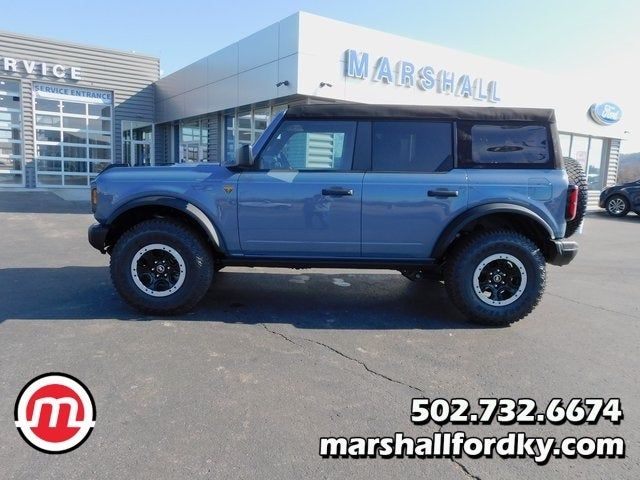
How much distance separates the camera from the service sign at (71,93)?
58.2ft

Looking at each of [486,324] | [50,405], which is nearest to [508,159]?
[486,324]

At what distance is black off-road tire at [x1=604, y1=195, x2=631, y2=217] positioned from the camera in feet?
54.5

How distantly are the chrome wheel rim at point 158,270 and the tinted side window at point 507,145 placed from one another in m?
2.94

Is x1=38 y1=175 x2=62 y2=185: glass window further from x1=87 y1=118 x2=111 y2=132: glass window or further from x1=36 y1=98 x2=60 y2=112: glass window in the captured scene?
x1=36 y1=98 x2=60 y2=112: glass window

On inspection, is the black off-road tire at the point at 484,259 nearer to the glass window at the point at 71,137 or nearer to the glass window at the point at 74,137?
the glass window at the point at 71,137

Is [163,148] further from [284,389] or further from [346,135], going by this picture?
[284,389]

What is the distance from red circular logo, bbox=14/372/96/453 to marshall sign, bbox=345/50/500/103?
35.7 feet

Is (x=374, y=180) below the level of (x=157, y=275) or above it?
above

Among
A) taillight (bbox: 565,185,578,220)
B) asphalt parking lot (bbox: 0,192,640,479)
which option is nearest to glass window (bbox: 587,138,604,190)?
asphalt parking lot (bbox: 0,192,640,479)

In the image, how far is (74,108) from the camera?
60.6ft

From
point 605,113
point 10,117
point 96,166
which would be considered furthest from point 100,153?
point 605,113

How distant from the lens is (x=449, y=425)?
2787mm

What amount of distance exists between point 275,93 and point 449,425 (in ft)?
35.8

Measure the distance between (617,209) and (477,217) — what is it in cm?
1555
